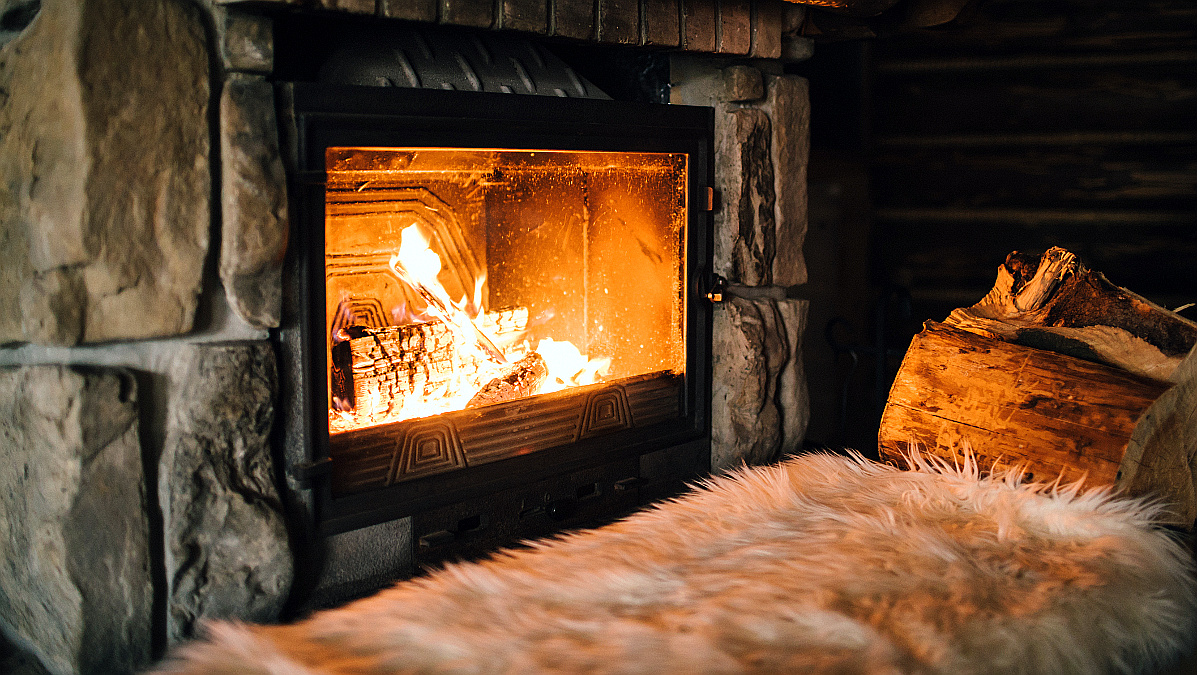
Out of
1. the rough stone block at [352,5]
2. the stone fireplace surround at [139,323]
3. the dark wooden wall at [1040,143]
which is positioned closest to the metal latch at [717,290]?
the stone fireplace surround at [139,323]

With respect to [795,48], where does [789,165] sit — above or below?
below

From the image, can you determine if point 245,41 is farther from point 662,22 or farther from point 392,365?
point 662,22

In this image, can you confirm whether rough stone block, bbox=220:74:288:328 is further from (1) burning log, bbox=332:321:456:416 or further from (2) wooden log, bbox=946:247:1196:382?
(2) wooden log, bbox=946:247:1196:382

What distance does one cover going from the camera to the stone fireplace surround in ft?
4.70

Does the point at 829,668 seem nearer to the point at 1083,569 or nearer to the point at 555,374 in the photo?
the point at 1083,569

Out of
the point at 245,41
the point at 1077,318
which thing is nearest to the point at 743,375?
the point at 1077,318

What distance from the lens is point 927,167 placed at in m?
3.63

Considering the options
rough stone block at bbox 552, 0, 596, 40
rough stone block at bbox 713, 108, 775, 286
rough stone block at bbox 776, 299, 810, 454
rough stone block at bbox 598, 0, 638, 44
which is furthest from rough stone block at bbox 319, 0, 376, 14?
rough stone block at bbox 776, 299, 810, 454

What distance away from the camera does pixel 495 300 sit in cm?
222

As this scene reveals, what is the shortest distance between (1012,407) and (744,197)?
81 cm

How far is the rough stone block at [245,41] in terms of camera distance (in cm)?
154

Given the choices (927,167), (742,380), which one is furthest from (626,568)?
(927,167)

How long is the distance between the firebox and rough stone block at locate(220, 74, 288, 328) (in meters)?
0.05

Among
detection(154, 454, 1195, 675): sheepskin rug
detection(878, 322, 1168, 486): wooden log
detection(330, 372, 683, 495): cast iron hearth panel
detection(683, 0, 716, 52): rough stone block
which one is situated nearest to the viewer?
detection(154, 454, 1195, 675): sheepskin rug
